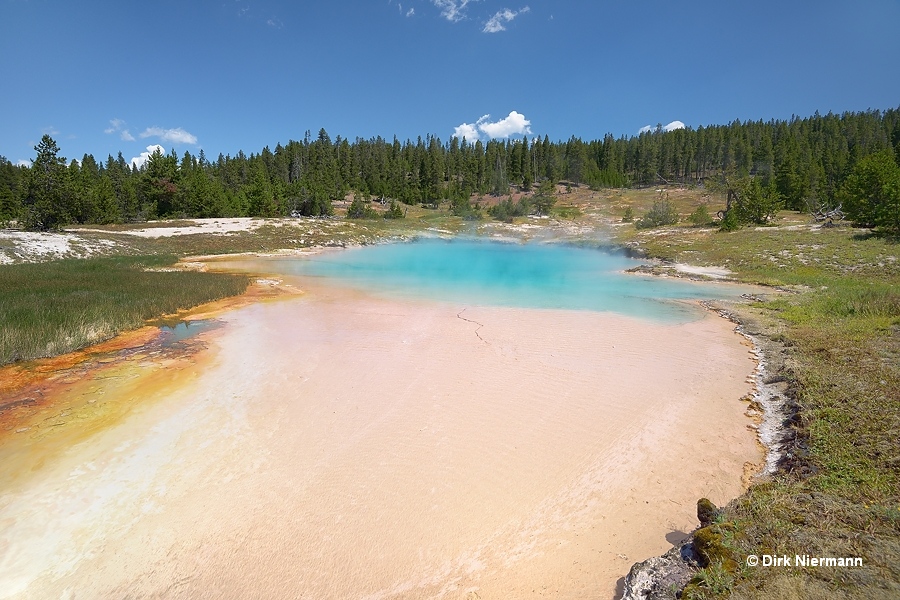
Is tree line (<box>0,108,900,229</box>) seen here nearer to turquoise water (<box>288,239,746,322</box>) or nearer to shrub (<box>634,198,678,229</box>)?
shrub (<box>634,198,678,229</box>)

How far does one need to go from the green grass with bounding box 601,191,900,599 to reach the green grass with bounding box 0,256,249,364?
516 inches

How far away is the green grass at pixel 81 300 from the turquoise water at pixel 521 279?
262 inches

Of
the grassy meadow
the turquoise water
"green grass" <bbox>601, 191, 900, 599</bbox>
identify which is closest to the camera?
"green grass" <bbox>601, 191, 900, 599</bbox>

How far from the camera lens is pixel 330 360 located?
9.88 metres

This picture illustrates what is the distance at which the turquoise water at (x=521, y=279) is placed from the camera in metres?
16.4

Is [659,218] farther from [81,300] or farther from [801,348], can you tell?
[81,300]

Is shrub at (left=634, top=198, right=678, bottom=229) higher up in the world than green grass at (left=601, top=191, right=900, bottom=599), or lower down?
higher up

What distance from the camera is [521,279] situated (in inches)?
902

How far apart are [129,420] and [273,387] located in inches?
89.6

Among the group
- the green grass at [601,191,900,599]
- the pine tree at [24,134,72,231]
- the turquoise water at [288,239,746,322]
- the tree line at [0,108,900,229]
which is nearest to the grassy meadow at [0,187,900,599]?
the green grass at [601,191,900,599]

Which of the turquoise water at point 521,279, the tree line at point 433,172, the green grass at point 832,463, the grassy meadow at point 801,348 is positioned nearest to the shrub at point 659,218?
the tree line at point 433,172

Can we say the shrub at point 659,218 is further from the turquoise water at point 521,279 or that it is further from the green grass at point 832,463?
the green grass at point 832,463

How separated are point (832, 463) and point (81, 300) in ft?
57.9

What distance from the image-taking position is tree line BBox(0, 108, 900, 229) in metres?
45.9
